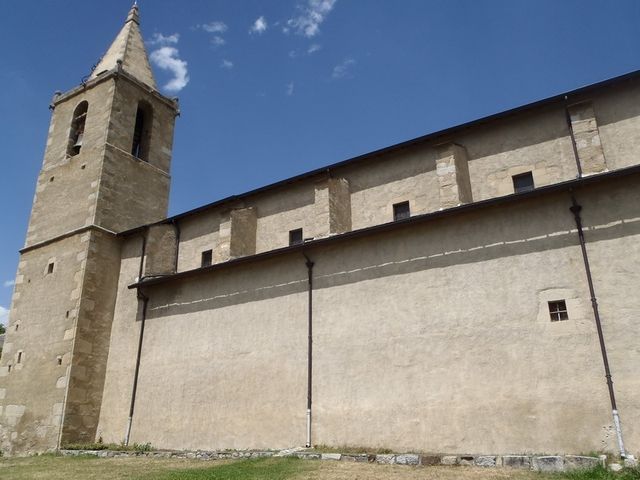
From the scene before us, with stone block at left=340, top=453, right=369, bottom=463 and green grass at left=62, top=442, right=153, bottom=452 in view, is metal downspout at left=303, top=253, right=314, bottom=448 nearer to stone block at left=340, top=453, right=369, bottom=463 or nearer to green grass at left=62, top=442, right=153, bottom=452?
stone block at left=340, top=453, right=369, bottom=463

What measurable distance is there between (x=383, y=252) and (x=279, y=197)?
5.15 meters

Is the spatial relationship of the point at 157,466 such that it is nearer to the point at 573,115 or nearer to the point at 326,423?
the point at 326,423

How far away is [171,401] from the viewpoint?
1540 centimetres

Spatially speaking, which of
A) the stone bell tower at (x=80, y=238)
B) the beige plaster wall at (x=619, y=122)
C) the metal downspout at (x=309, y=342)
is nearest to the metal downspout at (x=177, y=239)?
the stone bell tower at (x=80, y=238)

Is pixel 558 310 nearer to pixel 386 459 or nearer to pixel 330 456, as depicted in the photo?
pixel 386 459

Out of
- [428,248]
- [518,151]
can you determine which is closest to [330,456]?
[428,248]

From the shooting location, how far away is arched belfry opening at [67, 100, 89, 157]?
21250 mm

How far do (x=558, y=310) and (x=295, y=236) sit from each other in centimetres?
802

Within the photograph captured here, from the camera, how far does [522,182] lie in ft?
44.0

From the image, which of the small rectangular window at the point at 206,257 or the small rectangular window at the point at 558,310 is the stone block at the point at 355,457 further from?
the small rectangular window at the point at 206,257

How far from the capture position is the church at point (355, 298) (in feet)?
34.4

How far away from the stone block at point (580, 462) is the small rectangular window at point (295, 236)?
9521mm

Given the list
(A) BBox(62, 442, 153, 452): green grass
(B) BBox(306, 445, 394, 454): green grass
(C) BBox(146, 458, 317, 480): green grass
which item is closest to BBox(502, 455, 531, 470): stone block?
A: (B) BBox(306, 445, 394, 454): green grass

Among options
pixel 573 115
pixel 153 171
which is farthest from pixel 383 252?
pixel 153 171
